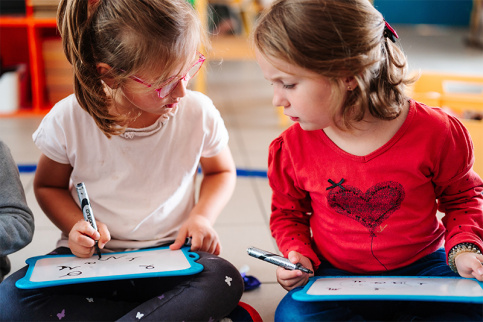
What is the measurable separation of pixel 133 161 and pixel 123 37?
0.25 metres

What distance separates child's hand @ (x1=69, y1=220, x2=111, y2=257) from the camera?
3.35ft

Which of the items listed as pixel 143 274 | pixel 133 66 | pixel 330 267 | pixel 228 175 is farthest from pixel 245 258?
pixel 133 66

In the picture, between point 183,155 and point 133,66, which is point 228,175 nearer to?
point 183,155

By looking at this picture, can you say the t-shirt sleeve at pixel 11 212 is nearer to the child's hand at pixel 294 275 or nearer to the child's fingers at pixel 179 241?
the child's fingers at pixel 179 241

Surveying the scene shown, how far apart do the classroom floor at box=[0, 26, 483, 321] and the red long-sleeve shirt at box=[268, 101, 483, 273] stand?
220 mm

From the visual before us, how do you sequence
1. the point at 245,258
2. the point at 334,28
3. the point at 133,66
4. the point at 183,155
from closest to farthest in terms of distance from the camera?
the point at 334,28 → the point at 133,66 → the point at 183,155 → the point at 245,258

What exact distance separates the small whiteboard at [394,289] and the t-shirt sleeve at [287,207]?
0.10 m

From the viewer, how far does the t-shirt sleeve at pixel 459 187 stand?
975 mm

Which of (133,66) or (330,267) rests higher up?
(133,66)

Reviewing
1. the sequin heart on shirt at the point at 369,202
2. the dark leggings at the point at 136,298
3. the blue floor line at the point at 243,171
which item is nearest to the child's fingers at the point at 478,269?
the sequin heart on shirt at the point at 369,202

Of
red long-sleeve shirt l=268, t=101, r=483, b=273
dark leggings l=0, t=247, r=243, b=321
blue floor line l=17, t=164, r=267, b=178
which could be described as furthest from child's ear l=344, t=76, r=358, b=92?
blue floor line l=17, t=164, r=267, b=178

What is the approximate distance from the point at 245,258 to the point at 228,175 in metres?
0.25

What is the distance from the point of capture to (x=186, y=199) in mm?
1200

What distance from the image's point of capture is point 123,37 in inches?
39.4
